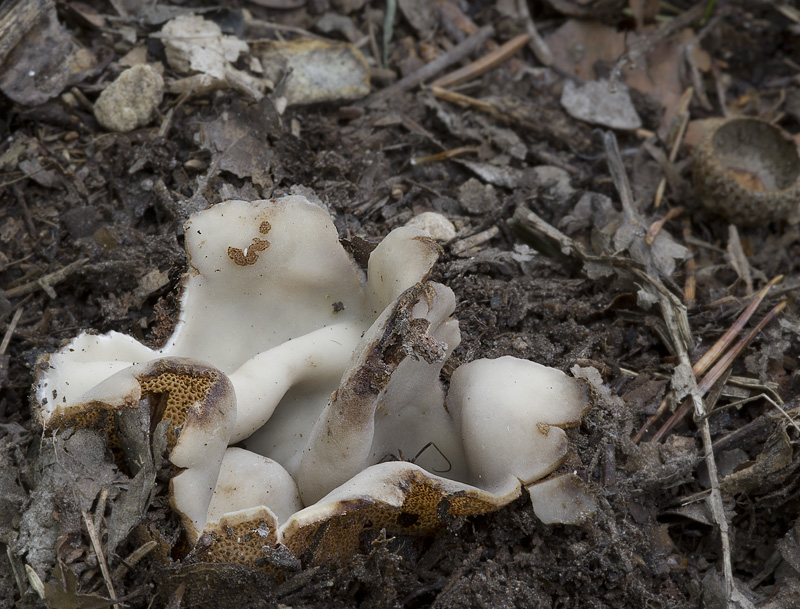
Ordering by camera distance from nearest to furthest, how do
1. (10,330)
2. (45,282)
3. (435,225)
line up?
(10,330) < (45,282) < (435,225)

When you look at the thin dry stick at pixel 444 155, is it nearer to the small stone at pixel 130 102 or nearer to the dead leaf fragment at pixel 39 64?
the small stone at pixel 130 102

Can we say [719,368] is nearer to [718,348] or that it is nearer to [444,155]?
[718,348]

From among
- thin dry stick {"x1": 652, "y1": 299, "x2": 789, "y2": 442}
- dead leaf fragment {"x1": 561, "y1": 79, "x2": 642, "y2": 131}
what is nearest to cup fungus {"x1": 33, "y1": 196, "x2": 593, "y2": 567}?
thin dry stick {"x1": 652, "y1": 299, "x2": 789, "y2": 442}

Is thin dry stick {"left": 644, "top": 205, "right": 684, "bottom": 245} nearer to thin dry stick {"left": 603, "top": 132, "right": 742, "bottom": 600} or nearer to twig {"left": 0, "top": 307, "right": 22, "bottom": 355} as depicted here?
thin dry stick {"left": 603, "top": 132, "right": 742, "bottom": 600}

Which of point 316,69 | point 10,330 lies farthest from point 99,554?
point 316,69

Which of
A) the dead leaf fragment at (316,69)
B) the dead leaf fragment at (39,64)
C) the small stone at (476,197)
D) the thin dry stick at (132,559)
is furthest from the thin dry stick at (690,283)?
the dead leaf fragment at (39,64)

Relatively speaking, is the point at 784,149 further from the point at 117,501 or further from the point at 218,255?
the point at 117,501
